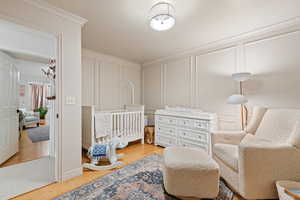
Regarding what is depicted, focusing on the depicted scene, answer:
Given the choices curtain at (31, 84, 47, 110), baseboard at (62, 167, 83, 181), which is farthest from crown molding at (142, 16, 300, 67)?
curtain at (31, 84, 47, 110)

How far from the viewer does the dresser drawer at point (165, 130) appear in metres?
2.89

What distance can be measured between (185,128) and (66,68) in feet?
7.56

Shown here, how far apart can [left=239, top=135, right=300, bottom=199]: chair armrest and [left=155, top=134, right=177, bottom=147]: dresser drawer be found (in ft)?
5.44

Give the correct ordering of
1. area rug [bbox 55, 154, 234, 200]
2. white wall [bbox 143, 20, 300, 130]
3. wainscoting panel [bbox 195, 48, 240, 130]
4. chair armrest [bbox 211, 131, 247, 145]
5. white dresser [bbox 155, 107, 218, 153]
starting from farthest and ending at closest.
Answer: wainscoting panel [bbox 195, 48, 240, 130]
white dresser [bbox 155, 107, 218, 153]
white wall [bbox 143, 20, 300, 130]
chair armrest [bbox 211, 131, 247, 145]
area rug [bbox 55, 154, 234, 200]

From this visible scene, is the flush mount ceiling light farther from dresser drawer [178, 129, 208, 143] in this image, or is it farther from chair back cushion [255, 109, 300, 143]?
dresser drawer [178, 129, 208, 143]

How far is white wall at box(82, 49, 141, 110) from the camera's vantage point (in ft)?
10.5

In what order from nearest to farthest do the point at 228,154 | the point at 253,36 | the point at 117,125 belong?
the point at 228,154
the point at 253,36
the point at 117,125

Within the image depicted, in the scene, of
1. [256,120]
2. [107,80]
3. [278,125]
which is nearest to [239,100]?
[256,120]

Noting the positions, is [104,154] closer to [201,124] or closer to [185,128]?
[185,128]

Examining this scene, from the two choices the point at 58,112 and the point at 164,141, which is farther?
the point at 164,141

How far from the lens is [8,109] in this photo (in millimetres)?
2457

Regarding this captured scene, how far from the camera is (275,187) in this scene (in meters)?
1.23

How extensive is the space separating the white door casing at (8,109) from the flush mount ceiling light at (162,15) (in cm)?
273

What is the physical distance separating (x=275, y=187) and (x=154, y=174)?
1.31m
